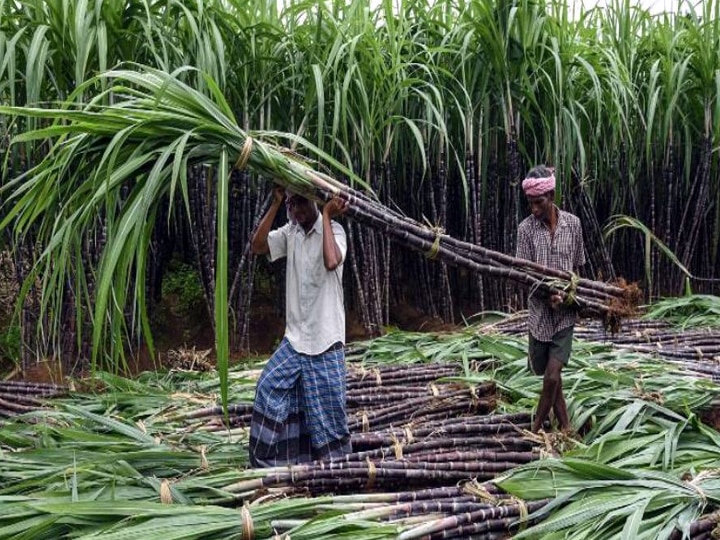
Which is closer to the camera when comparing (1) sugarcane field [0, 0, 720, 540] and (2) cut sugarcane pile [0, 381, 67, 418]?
(1) sugarcane field [0, 0, 720, 540]

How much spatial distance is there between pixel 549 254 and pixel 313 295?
0.93 meters

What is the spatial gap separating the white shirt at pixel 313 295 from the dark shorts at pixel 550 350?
792 mm

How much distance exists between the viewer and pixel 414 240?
2.90m

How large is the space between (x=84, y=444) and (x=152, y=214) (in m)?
0.83

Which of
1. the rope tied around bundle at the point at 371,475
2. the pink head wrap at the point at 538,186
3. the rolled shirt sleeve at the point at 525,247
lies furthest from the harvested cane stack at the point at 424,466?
the pink head wrap at the point at 538,186

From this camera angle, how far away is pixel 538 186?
3229 mm

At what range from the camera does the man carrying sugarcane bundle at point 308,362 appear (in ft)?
9.64

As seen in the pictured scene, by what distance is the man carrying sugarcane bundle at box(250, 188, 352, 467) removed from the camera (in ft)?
9.64

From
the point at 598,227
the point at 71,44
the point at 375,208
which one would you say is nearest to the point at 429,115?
the point at 598,227

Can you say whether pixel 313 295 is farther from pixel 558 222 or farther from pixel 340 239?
pixel 558 222

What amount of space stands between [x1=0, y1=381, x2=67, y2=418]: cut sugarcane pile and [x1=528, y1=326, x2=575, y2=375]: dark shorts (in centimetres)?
196

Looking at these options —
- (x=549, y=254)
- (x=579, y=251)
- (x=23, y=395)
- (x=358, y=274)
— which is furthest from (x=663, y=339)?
(x=23, y=395)

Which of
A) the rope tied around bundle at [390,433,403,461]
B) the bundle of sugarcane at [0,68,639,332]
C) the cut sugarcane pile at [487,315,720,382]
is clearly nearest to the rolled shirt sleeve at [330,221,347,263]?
the bundle of sugarcane at [0,68,639,332]

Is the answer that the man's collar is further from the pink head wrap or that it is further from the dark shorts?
the dark shorts
